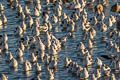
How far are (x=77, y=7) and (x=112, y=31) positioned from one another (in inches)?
425

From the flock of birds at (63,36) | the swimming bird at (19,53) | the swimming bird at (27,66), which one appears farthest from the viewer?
the swimming bird at (19,53)

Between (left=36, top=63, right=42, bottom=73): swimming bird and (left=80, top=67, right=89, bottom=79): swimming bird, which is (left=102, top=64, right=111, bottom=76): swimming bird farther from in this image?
(left=36, top=63, right=42, bottom=73): swimming bird

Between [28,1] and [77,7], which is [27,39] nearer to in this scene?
[77,7]

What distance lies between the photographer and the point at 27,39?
2370 inches

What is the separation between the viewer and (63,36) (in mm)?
61812

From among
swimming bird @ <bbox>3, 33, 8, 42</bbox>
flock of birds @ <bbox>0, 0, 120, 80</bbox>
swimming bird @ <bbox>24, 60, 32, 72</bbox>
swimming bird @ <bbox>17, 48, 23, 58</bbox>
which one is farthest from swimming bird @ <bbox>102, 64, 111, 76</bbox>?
swimming bird @ <bbox>3, 33, 8, 42</bbox>

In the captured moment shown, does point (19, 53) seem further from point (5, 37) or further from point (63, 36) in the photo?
point (63, 36)

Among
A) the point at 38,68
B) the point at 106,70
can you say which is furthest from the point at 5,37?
the point at 106,70

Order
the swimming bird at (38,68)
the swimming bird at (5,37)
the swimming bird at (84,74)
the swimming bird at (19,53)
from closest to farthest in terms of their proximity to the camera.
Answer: the swimming bird at (84,74) → the swimming bird at (38,68) → the swimming bird at (19,53) → the swimming bird at (5,37)

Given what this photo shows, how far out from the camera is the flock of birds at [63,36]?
53125 millimetres

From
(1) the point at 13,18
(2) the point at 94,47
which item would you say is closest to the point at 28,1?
(1) the point at 13,18

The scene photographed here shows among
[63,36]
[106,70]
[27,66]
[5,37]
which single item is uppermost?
[5,37]

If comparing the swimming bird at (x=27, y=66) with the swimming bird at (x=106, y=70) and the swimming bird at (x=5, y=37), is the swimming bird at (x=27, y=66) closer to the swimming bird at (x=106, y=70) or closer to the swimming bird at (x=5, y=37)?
the swimming bird at (x=5, y=37)

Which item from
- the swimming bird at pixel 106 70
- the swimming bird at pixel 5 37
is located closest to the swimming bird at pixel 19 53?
the swimming bird at pixel 5 37
